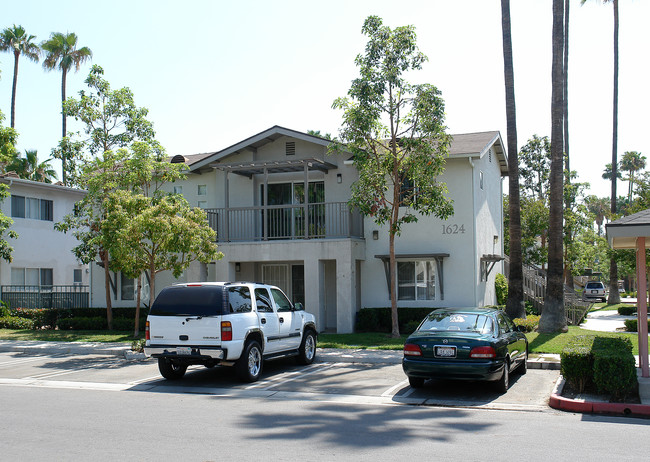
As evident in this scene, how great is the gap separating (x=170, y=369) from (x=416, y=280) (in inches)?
405

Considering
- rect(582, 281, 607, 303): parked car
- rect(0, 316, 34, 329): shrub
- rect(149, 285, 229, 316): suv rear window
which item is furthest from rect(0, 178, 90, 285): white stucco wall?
rect(582, 281, 607, 303): parked car

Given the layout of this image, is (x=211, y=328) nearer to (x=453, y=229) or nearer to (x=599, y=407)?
(x=599, y=407)

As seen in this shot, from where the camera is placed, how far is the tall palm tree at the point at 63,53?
44.5 metres

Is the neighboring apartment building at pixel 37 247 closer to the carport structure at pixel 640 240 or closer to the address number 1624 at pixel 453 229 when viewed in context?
the address number 1624 at pixel 453 229

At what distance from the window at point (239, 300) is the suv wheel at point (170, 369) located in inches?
66.9

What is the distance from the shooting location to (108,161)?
19219 mm

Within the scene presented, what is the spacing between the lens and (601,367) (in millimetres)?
9836

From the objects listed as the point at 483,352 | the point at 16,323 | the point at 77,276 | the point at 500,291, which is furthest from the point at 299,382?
the point at 77,276

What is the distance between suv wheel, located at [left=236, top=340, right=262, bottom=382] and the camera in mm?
11703

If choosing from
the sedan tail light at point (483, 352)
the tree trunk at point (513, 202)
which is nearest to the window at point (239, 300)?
the sedan tail light at point (483, 352)

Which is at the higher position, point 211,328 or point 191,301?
point 191,301

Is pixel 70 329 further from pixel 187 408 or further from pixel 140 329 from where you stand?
pixel 187 408

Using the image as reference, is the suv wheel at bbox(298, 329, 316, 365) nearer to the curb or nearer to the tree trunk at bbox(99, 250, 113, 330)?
the curb

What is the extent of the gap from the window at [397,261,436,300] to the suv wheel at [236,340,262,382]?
366 inches
